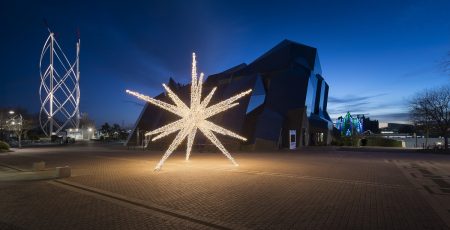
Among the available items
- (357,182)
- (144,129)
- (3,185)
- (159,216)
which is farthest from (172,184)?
(144,129)

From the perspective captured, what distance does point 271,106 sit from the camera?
43.6 meters

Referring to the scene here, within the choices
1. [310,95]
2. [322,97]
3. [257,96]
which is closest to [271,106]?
[257,96]

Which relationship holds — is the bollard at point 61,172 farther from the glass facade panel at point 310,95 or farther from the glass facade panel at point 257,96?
the glass facade panel at point 310,95

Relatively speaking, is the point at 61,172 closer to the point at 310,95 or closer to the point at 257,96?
→ the point at 257,96

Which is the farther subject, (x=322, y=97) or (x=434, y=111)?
(x=322, y=97)

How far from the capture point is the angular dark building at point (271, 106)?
40.0 meters

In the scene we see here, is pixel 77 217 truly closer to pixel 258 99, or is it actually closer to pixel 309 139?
pixel 258 99

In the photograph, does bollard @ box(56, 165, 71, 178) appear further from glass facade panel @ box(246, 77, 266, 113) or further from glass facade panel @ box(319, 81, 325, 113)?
glass facade panel @ box(319, 81, 325, 113)

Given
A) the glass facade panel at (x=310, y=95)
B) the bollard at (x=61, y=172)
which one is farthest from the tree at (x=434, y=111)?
the bollard at (x=61, y=172)

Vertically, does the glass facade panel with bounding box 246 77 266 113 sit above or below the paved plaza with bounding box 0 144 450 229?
above

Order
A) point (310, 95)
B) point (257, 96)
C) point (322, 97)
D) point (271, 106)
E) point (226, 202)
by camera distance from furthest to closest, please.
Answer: point (322, 97) → point (310, 95) → point (271, 106) → point (257, 96) → point (226, 202)

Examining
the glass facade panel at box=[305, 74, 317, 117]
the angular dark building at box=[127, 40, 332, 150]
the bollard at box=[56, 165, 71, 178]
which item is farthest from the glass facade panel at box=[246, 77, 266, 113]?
the bollard at box=[56, 165, 71, 178]

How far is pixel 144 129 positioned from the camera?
1988 inches

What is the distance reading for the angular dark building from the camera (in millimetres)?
40000
